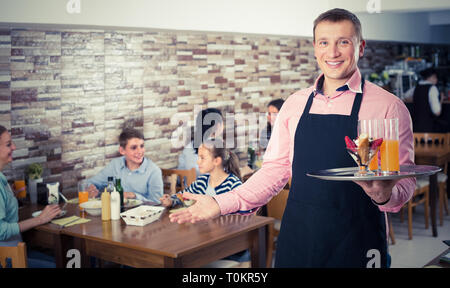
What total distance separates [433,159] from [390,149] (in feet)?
11.8

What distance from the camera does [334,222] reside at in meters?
1.52

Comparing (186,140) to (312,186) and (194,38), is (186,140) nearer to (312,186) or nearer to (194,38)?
(194,38)

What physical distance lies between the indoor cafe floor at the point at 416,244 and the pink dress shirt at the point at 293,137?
2.64 metres

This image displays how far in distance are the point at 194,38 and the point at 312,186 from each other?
300cm

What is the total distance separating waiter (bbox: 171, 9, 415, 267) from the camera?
1435 millimetres

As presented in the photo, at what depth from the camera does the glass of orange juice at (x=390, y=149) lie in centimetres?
139

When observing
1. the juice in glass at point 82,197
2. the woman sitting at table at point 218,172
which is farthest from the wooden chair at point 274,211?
the juice in glass at point 82,197

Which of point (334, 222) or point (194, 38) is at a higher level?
point (194, 38)

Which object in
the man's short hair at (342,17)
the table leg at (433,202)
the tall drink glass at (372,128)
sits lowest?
the table leg at (433,202)

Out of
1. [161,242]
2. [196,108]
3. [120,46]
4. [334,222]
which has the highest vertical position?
[120,46]

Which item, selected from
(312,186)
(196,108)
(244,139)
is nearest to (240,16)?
(196,108)

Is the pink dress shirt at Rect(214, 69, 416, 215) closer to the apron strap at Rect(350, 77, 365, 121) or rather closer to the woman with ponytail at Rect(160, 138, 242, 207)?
the apron strap at Rect(350, 77, 365, 121)

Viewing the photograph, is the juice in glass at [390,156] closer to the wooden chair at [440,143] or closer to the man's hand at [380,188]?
the man's hand at [380,188]
